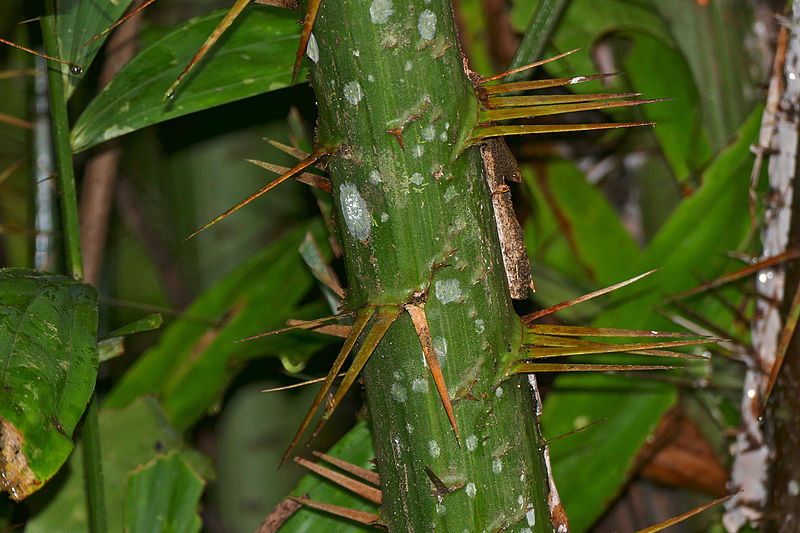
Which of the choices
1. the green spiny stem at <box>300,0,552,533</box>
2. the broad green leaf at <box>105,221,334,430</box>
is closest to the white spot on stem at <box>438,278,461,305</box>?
the green spiny stem at <box>300,0,552,533</box>

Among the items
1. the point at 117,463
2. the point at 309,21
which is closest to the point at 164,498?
the point at 117,463

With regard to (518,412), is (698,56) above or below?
above

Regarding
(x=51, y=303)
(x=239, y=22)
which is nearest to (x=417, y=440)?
(x=51, y=303)

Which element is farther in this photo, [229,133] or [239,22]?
[229,133]

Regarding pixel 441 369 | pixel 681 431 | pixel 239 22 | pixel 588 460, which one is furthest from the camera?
pixel 681 431

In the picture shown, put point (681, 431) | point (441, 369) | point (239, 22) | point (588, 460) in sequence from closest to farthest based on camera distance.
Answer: point (441, 369), point (239, 22), point (588, 460), point (681, 431)

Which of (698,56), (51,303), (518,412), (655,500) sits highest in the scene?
(698,56)

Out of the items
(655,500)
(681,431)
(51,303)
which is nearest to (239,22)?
(51,303)

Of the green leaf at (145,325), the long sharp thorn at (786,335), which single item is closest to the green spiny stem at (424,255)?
the green leaf at (145,325)

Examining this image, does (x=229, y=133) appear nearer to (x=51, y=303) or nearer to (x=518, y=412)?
(x=51, y=303)
